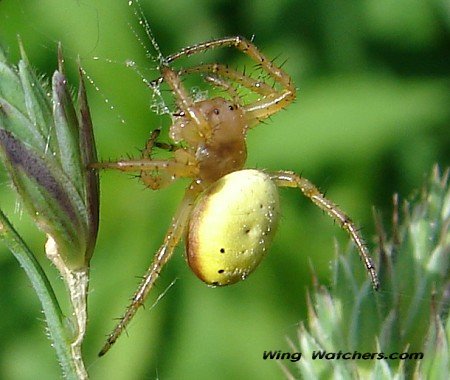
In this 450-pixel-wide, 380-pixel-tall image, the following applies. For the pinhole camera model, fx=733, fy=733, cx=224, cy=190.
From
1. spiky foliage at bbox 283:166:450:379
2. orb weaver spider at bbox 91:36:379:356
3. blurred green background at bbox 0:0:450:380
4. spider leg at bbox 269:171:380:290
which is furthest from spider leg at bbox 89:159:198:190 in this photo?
blurred green background at bbox 0:0:450:380

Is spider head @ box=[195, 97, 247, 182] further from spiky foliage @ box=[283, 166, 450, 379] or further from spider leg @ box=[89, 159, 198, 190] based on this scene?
spiky foliage @ box=[283, 166, 450, 379]

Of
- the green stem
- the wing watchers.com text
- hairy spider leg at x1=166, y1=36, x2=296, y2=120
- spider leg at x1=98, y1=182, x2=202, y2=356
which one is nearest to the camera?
the green stem

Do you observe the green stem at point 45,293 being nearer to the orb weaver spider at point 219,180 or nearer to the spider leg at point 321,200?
the orb weaver spider at point 219,180

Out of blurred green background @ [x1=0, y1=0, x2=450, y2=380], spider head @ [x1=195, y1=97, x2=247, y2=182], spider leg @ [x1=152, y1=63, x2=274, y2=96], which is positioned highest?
spider leg @ [x1=152, y1=63, x2=274, y2=96]

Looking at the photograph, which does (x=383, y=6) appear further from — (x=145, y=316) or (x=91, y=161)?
(x=91, y=161)

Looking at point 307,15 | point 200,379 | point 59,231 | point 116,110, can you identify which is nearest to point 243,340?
point 200,379
